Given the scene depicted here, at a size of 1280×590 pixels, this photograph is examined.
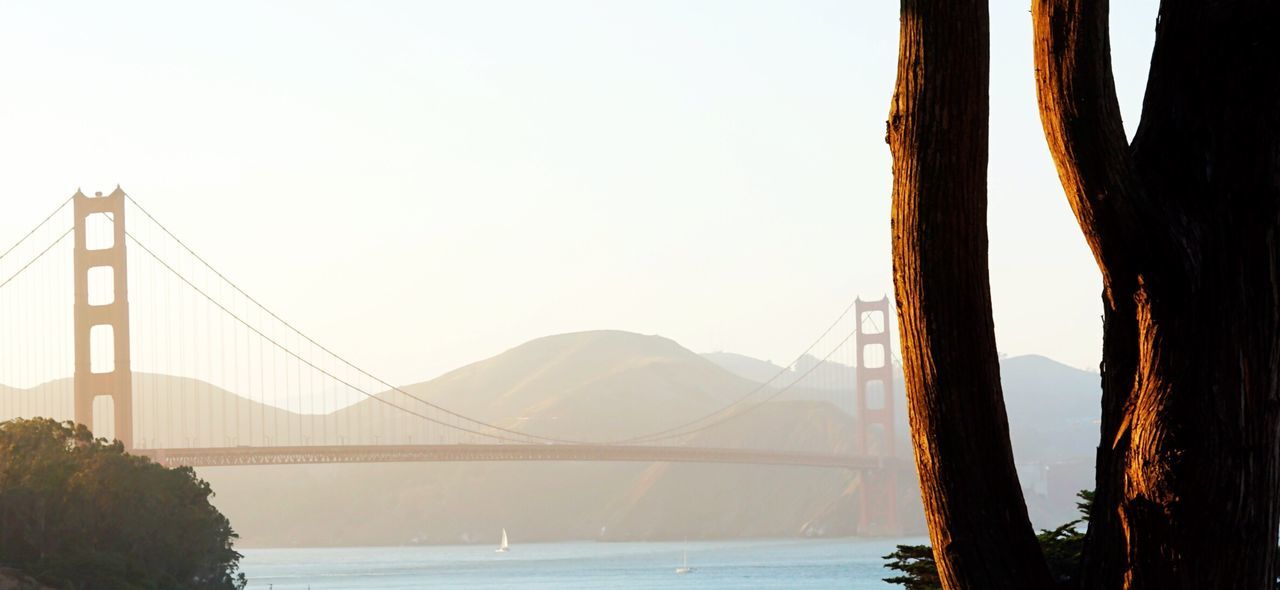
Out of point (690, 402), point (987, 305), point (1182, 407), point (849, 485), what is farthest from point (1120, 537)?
point (690, 402)

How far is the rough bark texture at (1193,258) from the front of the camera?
270cm

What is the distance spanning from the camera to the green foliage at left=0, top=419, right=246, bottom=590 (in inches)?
1122

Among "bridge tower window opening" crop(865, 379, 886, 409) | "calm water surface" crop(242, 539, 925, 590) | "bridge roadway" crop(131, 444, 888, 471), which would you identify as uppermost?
"bridge tower window opening" crop(865, 379, 886, 409)

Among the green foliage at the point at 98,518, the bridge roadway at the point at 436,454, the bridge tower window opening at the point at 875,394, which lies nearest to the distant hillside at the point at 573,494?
the bridge tower window opening at the point at 875,394

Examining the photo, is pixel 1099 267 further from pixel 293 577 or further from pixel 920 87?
pixel 293 577

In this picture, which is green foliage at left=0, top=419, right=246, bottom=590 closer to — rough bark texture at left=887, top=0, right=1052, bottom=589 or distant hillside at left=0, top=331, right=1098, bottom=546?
rough bark texture at left=887, top=0, right=1052, bottom=589

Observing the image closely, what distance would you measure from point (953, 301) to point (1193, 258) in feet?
1.19

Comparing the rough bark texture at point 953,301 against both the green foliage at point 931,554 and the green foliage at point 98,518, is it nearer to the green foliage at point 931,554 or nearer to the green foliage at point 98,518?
the green foliage at point 931,554

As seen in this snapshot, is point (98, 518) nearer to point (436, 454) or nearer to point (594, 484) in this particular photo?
point (436, 454)

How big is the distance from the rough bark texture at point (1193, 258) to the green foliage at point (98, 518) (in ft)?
85.5

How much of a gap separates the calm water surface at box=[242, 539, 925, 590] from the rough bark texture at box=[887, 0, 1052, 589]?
48.5m

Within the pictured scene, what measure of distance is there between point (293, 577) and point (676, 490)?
50.5 metres

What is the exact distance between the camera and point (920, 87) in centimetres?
275

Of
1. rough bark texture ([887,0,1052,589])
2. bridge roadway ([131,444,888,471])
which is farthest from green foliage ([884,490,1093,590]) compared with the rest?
bridge roadway ([131,444,888,471])
